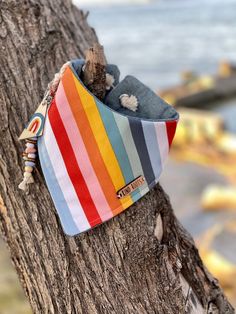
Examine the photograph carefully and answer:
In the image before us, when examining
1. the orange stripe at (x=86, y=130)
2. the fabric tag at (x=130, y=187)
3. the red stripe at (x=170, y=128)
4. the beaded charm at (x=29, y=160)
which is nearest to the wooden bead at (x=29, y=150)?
the beaded charm at (x=29, y=160)

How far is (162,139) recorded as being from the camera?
1316 mm

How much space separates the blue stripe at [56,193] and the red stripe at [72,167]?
4 cm

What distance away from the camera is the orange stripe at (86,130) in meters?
1.24

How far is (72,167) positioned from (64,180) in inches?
1.6

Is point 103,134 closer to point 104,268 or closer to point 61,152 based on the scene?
point 61,152

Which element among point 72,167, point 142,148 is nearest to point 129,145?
point 142,148

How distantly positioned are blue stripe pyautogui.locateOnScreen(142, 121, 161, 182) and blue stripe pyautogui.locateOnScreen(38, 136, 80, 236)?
10.4 inches

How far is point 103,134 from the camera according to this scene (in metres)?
1.24

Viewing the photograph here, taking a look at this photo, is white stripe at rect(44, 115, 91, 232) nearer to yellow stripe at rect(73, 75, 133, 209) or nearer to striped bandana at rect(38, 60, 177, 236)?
striped bandana at rect(38, 60, 177, 236)

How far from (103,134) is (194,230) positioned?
5.74m

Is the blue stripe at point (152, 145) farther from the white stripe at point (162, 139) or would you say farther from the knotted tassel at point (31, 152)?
the knotted tassel at point (31, 152)

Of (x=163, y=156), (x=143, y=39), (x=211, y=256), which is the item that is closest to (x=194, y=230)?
(x=211, y=256)

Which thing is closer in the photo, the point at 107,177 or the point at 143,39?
the point at 107,177

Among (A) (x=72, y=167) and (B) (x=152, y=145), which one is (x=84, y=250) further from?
(B) (x=152, y=145)
